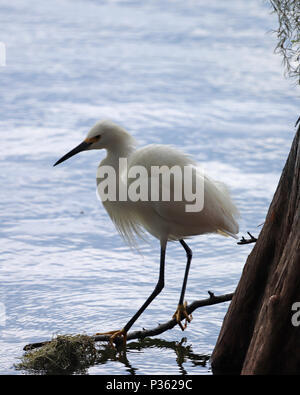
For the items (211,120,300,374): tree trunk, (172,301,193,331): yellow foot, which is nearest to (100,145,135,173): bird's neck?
(172,301,193,331): yellow foot

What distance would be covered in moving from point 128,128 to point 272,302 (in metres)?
3.99

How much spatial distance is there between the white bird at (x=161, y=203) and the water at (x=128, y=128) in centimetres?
42

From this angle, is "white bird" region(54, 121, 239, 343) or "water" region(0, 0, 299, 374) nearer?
"white bird" region(54, 121, 239, 343)

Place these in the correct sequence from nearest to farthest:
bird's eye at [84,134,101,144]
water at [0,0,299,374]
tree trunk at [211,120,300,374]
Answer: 1. tree trunk at [211,120,300,374]
2. bird's eye at [84,134,101,144]
3. water at [0,0,299,374]

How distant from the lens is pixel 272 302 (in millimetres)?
2738

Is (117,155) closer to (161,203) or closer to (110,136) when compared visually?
(110,136)

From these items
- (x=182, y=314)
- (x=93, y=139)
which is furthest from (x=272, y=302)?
(x=93, y=139)

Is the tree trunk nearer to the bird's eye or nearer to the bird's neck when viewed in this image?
the bird's neck

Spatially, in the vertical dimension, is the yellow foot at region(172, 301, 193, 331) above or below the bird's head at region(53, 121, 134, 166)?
below

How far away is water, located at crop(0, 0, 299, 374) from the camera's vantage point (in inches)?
155

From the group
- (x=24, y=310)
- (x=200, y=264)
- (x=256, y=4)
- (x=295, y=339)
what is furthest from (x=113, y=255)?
(x=256, y=4)

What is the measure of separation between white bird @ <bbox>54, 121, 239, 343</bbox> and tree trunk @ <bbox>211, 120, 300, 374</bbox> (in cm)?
49
